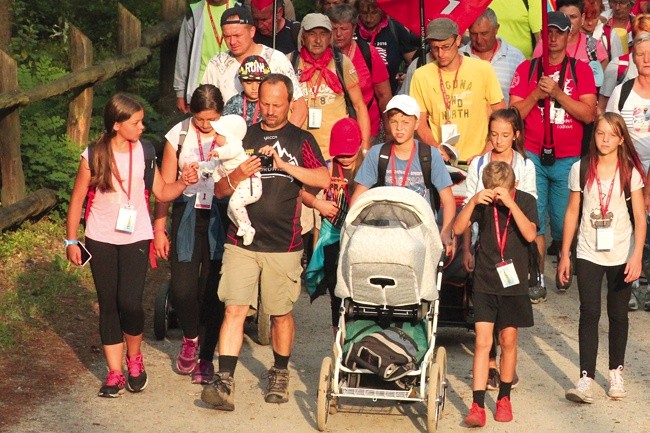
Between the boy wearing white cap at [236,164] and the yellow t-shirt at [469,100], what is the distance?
8.95 feet

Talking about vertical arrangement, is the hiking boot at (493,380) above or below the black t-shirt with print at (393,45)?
below

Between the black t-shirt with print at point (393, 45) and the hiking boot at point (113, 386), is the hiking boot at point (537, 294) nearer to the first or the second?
the black t-shirt with print at point (393, 45)

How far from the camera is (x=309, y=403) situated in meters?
9.10

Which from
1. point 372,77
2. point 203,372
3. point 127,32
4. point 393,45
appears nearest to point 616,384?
point 203,372

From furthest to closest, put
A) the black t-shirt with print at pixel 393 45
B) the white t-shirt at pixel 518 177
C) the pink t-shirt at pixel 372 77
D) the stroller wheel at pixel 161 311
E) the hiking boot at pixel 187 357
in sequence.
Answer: the black t-shirt with print at pixel 393 45 → the pink t-shirt at pixel 372 77 → the stroller wheel at pixel 161 311 → the hiking boot at pixel 187 357 → the white t-shirt at pixel 518 177

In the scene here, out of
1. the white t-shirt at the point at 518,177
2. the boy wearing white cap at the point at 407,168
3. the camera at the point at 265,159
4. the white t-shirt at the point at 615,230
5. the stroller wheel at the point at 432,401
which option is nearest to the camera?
the stroller wheel at the point at 432,401

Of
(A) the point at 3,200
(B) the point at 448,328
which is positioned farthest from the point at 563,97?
(A) the point at 3,200

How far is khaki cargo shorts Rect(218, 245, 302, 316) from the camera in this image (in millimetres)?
8883

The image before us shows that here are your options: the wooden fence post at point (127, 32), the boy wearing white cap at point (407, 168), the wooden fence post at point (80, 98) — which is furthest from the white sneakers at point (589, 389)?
the wooden fence post at point (127, 32)

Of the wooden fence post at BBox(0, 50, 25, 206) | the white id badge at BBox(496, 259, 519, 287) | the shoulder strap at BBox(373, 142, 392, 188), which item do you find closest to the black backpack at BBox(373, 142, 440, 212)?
the shoulder strap at BBox(373, 142, 392, 188)

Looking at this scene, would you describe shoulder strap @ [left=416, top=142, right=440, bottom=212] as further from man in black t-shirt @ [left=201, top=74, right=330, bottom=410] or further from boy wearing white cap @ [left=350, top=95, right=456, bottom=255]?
man in black t-shirt @ [left=201, top=74, right=330, bottom=410]

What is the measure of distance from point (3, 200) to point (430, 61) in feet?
12.8

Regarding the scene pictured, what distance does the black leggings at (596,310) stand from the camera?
9.32 meters

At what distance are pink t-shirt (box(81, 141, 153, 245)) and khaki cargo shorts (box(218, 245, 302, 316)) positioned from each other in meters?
0.61
